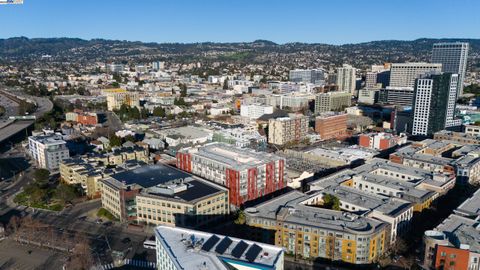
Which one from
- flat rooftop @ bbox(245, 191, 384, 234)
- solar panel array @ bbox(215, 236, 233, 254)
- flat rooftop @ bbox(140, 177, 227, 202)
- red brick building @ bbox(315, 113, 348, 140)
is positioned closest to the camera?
solar panel array @ bbox(215, 236, 233, 254)

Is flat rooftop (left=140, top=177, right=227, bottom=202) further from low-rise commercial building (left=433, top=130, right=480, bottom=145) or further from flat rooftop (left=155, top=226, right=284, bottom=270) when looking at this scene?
low-rise commercial building (left=433, top=130, right=480, bottom=145)

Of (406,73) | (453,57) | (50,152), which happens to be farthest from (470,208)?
(453,57)

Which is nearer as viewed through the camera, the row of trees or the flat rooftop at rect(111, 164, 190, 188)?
the row of trees

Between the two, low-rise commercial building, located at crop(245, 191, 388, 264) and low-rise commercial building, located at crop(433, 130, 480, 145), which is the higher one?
low-rise commercial building, located at crop(433, 130, 480, 145)

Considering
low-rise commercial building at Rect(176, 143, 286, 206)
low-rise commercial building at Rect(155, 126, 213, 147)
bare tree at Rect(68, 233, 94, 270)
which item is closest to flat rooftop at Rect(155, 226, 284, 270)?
bare tree at Rect(68, 233, 94, 270)

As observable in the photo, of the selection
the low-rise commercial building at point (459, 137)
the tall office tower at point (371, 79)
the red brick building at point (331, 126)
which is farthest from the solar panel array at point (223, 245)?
the tall office tower at point (371, 79)

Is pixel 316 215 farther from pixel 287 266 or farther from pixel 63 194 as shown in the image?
pixel 63 194

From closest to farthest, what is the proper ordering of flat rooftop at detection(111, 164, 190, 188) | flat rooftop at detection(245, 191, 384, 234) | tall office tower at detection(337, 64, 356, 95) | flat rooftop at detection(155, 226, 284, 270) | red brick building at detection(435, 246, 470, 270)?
1. flat rooftop at detection(155, 226, 284, 270)
2. red brick building at detection(435, 246, 470, 270)
3. flat rooftop at detection(245, 191, 384, 234)
4. flat rooftop at detection(111, 164, 190, 188)
5. tall office tower at detection(337, 64, 356, 95)
